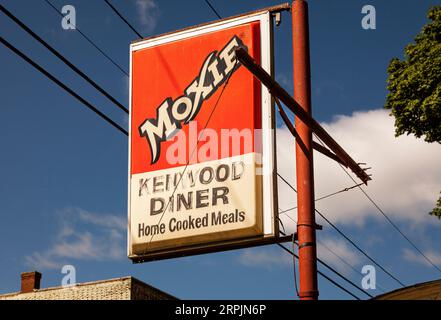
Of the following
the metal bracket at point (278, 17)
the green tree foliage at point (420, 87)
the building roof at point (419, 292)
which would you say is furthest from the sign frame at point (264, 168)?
the green tree foliage at point (420, 87)

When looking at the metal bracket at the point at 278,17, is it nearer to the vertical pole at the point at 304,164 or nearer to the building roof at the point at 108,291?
the vertical pole at the point at 304,164

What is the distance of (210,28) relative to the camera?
1131 centimetres

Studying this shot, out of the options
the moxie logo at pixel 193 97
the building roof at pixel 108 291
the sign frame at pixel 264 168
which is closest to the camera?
the sign frame at pixel 264 168

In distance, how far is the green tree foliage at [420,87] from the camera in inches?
892

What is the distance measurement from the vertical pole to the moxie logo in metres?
1.03

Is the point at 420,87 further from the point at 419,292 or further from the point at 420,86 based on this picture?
the point at 419,292

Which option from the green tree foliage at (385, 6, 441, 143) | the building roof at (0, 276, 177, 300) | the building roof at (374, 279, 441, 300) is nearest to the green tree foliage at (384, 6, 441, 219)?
the green tree foliage at (385, 6, 441, 143)

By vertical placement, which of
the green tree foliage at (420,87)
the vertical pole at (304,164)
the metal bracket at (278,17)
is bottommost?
the vertical pole at (304,164)

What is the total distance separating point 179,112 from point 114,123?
1991 mm

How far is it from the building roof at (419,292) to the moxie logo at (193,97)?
156 inches

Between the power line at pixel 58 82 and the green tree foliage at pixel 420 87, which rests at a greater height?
the green tree foliage at pixel 420 87

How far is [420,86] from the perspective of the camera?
23.1 m

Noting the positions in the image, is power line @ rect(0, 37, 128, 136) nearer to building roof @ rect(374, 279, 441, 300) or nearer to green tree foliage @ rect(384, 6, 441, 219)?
building roof @ rect(374, 279, 441, 300)

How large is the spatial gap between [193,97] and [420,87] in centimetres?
1379
